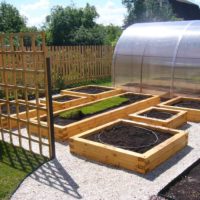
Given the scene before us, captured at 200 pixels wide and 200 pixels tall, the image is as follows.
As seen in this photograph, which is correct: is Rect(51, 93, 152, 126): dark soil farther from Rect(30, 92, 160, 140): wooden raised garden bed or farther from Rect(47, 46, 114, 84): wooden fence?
Rect(47, 46, 114, 84): wooden fence

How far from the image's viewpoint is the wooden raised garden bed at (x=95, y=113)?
6950 millimetres

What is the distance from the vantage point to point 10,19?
28562mm

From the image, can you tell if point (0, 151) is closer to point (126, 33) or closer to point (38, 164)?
point (38, 164)

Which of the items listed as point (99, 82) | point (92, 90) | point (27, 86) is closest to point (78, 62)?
point (99, 82)

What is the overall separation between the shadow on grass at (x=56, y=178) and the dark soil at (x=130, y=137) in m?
1.10

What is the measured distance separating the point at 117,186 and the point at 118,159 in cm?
75

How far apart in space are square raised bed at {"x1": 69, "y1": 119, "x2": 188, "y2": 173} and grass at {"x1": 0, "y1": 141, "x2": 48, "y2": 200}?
0.87 metres

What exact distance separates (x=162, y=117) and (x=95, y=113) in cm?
184

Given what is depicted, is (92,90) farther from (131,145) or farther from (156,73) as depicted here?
(131,145)

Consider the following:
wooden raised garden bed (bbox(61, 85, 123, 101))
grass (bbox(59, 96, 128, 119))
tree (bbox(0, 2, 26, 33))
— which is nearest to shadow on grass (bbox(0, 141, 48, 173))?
grass (bbox(59, 96, 128, 119))

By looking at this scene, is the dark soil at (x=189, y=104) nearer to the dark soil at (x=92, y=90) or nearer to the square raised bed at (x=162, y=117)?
the square raised bed at (x=162, y=117)

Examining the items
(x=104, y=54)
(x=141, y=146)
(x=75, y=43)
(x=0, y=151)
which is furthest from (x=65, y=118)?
(x=75, y=43)

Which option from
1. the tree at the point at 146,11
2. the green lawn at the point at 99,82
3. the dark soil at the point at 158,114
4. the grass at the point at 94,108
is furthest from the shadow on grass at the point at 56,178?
the tree at the point at 146,11

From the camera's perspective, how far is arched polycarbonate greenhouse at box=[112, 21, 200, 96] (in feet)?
32.0
